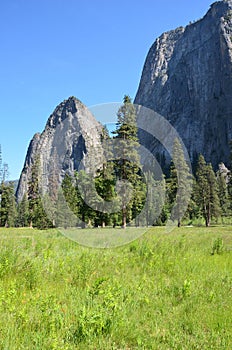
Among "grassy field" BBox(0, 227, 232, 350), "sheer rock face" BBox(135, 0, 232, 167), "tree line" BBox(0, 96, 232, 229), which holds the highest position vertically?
"sheer rock face" BBox(135, 0, 232, 167)

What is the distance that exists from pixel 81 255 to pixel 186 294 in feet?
12.8

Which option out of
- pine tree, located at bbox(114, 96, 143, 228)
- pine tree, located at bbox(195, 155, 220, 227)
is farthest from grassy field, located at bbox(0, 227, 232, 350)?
pine tree, located at bbox(195, 155, 220, 227)

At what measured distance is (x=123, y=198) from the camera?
39.8 meters

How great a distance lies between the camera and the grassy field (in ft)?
13.9

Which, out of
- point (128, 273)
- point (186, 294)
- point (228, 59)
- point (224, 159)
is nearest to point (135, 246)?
point (128, 273)

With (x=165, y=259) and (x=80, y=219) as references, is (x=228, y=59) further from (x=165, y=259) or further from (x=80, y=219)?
(x=165, y=259)

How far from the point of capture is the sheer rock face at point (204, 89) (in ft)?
500

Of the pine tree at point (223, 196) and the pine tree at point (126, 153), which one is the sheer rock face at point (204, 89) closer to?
the pine tree at point (223, 196)

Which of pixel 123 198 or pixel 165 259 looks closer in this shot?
pixel 165 259

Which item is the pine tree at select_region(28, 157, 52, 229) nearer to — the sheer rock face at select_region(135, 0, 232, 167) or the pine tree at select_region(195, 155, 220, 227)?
the pine tree at select_region(195, 155, 220, 227)

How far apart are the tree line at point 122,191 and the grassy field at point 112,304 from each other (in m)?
28.8

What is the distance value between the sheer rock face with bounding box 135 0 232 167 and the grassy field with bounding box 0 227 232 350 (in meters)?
142

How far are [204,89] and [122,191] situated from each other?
13793cm

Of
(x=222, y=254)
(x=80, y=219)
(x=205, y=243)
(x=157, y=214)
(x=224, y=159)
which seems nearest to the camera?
(x=222, y=254)
